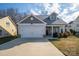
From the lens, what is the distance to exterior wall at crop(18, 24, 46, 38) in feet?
23.4

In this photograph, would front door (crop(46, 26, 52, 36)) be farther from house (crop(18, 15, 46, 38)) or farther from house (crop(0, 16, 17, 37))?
house (crop(0, 16, 17, 37))

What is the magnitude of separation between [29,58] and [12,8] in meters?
1.33

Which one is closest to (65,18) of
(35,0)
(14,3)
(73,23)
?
(73,23)

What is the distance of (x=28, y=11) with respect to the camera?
274 inches

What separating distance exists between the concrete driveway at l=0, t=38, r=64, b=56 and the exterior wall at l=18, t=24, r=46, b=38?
18 centimetres

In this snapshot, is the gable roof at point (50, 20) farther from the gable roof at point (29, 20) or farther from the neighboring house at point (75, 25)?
the neighboring house at point (75, 25)

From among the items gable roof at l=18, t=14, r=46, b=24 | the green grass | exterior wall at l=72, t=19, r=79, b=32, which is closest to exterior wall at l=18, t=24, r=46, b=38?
gable roof at l=18, t=14, r=46, b=24

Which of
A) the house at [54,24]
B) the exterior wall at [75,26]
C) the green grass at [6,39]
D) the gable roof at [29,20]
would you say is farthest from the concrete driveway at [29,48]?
the exterior wall at [75,26]

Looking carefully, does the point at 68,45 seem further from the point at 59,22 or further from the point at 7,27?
the point at 7,27

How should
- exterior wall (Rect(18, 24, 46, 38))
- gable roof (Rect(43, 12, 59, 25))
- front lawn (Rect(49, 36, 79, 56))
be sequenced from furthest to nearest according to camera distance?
exterior wall (Rect(18, 24, 46, 38))
gable roof (Rect(43, 12, 59, 25))
front lawn (Rect(49, 36, 79, 56))

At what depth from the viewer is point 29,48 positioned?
22.7 feet

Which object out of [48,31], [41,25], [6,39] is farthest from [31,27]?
[6,39]

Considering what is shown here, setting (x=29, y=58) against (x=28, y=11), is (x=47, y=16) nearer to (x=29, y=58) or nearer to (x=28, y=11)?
(x=28, y=11)

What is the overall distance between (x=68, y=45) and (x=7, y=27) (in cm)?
163
